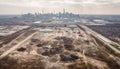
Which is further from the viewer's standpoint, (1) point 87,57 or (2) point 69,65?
(1) point 87,57

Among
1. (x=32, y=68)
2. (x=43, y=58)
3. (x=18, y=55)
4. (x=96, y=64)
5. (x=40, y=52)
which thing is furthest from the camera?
(x=40, y=52)

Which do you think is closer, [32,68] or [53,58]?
[32,68]

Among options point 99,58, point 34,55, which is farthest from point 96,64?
point 34,55

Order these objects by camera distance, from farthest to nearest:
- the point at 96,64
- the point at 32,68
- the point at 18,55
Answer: the point at 18,55, the point at 96,64, the point at 32,68

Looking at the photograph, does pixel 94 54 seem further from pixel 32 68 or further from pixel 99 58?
pixel 32 68

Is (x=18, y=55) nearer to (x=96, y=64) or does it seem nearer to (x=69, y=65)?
(x=69, y=65)

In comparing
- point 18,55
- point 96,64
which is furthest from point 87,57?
point 18,55

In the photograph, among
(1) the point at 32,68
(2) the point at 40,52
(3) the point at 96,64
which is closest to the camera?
(1) the point at 32,68

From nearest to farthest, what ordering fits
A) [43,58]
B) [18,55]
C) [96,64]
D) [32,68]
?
[32,68]
[96,64]
[43,58]
[18,55]
